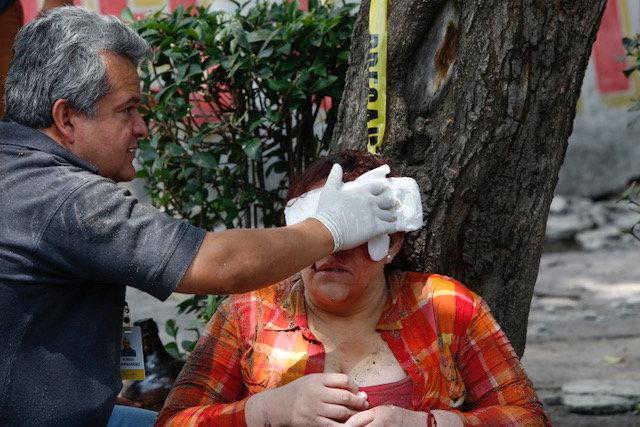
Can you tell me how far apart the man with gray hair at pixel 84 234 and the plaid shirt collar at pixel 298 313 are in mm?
321

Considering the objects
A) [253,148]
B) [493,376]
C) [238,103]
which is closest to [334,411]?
[493,376]

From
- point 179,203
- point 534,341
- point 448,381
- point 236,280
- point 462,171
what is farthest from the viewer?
point 534,341

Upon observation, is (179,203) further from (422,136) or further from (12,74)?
(12,74)

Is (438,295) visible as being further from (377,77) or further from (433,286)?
(377,77)

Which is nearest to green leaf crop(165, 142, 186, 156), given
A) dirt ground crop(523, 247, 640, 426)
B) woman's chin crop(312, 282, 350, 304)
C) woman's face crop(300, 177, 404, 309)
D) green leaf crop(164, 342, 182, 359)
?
green leaf crop(164, 342, 182, 359)

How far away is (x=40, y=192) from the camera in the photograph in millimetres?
2486

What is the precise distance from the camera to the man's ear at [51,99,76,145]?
2602mm

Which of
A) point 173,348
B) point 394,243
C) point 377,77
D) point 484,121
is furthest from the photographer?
point 173,348

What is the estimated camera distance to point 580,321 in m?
6.89

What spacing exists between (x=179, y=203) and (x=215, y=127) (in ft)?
1.34

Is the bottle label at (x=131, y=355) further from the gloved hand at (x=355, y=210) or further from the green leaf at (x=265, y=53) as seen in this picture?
the green leaf at (x=265, y=53)

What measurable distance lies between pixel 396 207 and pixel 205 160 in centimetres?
139

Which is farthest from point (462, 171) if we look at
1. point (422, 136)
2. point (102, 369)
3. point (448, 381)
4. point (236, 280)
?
point (102, 369)

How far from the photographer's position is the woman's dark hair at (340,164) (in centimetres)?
298
